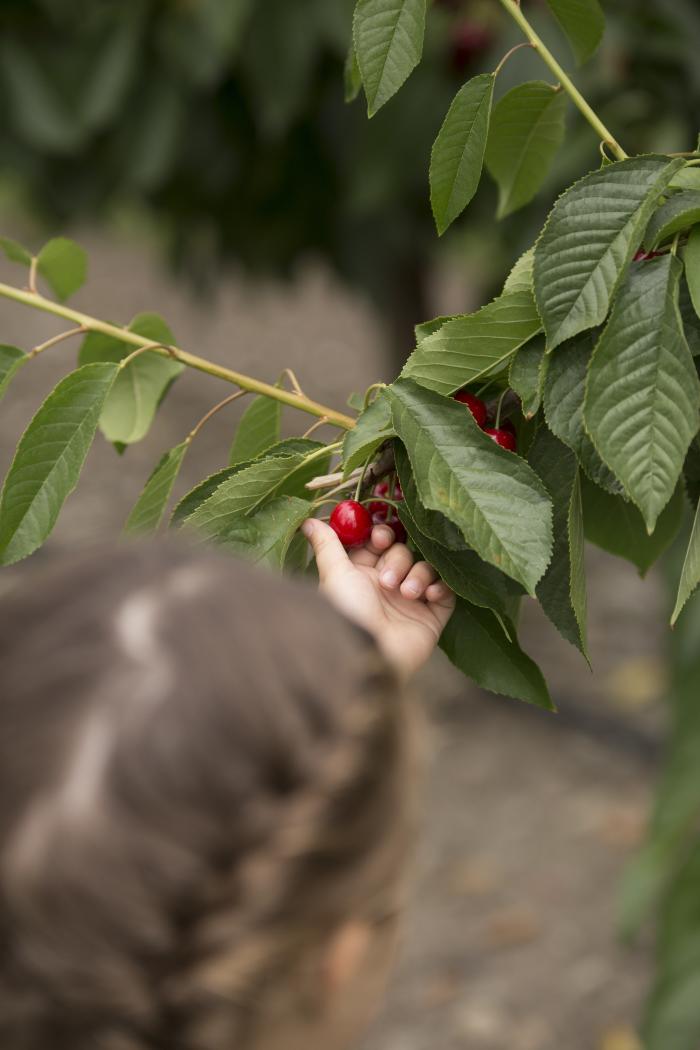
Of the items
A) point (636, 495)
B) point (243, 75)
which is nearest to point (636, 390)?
point (636, 495)

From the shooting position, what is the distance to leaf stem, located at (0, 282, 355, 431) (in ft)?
3.00

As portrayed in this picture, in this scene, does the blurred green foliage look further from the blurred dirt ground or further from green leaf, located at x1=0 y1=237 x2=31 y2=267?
green leaf, located at x1=0 y1=237 x2=31 y2=267

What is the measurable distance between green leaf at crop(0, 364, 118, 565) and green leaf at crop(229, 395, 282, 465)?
14 centimetres

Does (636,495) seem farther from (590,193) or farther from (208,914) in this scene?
(208,914)

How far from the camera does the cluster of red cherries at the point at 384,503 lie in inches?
35.0

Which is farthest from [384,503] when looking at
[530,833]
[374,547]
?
[530,833]

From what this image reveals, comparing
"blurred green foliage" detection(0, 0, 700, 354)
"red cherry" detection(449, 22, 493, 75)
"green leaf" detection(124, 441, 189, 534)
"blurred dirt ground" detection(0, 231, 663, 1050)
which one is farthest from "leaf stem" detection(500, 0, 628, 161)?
"blurred dirt ground" detection(0, 231, 663, 1050)

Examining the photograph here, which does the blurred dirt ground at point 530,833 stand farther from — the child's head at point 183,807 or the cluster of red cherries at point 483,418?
the child's head at point 183,807

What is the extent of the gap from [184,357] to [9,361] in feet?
0.42

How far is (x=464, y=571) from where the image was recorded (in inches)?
34.1

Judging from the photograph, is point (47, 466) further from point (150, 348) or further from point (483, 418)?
point (483, 418)

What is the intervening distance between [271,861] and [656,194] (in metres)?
0.48

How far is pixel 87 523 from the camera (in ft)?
16.8

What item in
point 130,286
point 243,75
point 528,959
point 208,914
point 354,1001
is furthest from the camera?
point 130,286
